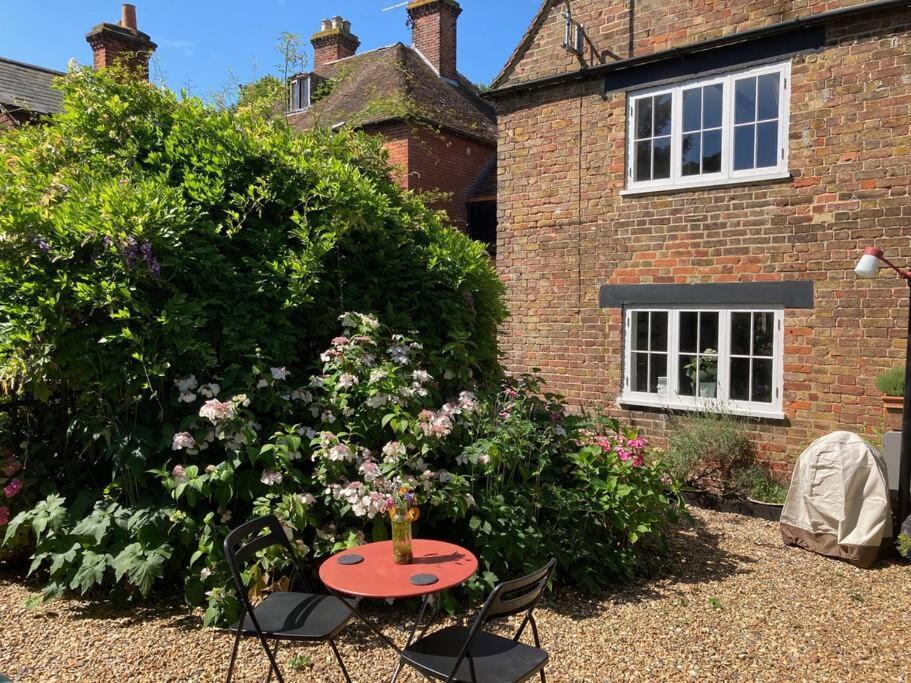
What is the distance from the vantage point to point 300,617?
129 inches

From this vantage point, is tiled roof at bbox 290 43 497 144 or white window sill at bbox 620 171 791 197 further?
tiled roof at bbox 290 43 497 144

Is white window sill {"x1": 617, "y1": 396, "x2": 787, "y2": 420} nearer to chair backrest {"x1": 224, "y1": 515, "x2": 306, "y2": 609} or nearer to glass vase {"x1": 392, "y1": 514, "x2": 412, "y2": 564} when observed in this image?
glass vase {"x1": 392, "y1": 514, "x2": 412, "y2": 564}

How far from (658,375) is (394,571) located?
6181mm

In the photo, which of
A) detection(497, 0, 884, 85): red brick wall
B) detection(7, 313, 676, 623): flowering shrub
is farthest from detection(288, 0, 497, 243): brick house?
detection(7, 313, 676, 623): flowering shrub

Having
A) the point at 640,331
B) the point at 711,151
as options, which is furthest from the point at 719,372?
the point at 711,151

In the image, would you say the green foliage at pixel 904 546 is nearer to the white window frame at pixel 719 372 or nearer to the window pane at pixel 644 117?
the white window frame at pixel 719 372

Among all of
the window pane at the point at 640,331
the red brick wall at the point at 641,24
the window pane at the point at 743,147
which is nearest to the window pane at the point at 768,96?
the window pane at the point at 743,147

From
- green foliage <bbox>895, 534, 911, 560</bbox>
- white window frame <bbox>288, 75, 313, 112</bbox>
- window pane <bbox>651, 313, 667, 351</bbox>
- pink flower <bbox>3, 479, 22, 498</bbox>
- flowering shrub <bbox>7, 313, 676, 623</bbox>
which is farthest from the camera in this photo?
white window frame <bbox>288, 75, 313, 112</bbox>

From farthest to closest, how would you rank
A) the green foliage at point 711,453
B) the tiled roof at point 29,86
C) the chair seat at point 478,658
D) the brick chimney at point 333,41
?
the brick chimney at point 333,41, the tiled roof at point 29,86, the green foliage at point 711,453, the chair seat at point 478,658

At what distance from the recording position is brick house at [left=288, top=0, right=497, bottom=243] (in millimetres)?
14562

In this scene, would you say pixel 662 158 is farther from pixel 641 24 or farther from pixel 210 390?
pixel 210 390

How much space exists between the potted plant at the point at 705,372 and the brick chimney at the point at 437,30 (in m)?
11.9

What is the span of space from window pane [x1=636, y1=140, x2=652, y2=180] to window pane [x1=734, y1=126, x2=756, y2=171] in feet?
3.34

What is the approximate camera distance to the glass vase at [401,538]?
3389 millimetres
